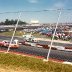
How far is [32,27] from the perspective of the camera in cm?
1878

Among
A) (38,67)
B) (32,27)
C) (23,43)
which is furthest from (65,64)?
(23,43)

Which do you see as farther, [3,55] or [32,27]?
[32,27]

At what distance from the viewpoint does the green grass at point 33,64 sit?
1340 centimetres

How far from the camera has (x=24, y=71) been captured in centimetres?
1305

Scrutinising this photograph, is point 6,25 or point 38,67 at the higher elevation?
point 6,25

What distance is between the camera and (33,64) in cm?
1430

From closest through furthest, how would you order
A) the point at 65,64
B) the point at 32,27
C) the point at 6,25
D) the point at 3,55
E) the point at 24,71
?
the point at 24,71 < the point at 65,64 < the point at 3,55 < the point at 32,27 < the point at 6,25

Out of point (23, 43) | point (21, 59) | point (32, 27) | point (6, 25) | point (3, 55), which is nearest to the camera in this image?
point (21, 59)

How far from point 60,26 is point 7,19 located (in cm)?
459

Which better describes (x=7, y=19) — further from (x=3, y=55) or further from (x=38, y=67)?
(x=38, y=67)

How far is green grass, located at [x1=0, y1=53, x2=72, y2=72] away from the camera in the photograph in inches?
527

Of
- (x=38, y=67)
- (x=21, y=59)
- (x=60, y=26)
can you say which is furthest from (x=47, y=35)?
(x=38, y=67)

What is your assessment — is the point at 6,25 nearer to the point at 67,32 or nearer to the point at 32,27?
the point at 32,27

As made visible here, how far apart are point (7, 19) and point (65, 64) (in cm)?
680
